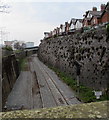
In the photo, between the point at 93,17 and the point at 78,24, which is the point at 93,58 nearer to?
the point at 93,17

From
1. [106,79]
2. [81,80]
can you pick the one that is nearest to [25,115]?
[106,79]

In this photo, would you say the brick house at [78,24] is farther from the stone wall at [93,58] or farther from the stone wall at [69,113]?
the stone wall at [69,113]

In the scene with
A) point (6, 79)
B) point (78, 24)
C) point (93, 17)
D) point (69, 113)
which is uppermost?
point (78, 24)

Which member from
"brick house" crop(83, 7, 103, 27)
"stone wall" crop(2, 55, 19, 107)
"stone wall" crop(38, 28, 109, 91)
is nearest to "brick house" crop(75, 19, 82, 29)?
"brick house" crop(83, 7, 103, 27)

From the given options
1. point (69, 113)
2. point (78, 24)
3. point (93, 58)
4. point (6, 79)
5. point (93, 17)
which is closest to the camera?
point (69, 113)

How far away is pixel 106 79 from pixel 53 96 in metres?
4.55

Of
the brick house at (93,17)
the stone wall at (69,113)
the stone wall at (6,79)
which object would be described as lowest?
the stone wall at (6,79)

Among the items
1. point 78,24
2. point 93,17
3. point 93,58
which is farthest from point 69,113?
point 78,24

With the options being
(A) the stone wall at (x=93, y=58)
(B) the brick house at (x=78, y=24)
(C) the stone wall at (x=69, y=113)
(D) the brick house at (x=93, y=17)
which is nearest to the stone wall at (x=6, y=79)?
(A) the stone wall at (x=93, y=58)

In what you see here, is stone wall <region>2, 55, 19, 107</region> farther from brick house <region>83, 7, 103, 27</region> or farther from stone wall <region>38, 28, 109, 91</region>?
brick house <region>83, 7, 103, 27</region>

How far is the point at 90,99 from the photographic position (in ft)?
39.2

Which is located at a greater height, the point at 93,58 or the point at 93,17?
the point at 93,17

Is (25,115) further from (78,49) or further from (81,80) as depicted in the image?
(78,49)

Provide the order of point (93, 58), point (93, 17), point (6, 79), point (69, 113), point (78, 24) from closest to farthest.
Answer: point (69, 113) < point (93, 58) < point (6, 79) < point (93, 17) < point (78, 24)
